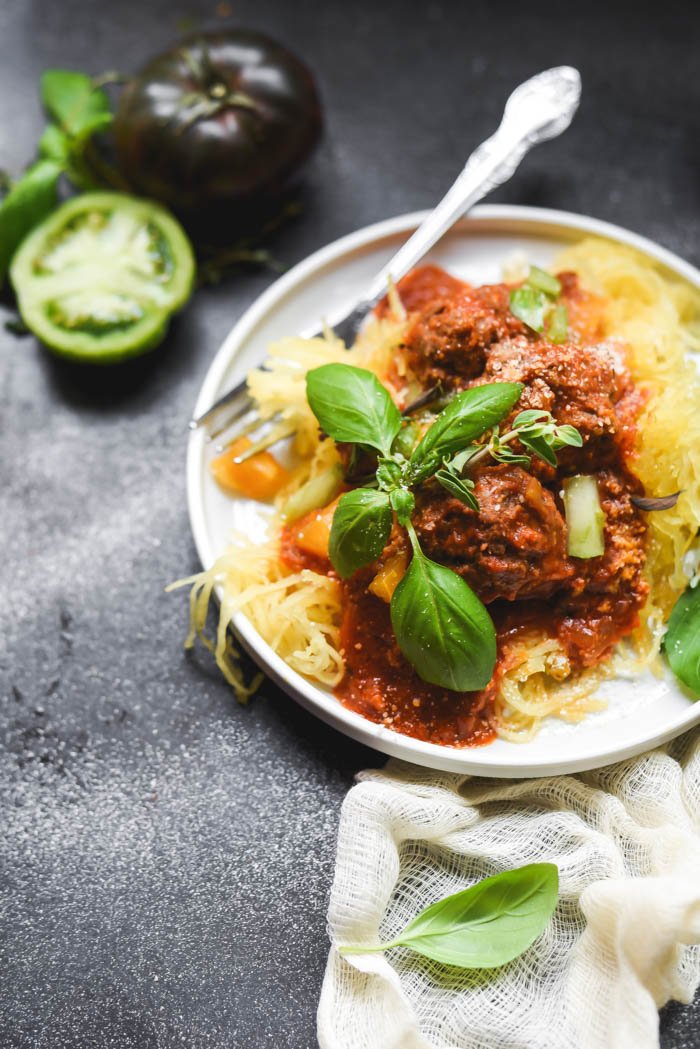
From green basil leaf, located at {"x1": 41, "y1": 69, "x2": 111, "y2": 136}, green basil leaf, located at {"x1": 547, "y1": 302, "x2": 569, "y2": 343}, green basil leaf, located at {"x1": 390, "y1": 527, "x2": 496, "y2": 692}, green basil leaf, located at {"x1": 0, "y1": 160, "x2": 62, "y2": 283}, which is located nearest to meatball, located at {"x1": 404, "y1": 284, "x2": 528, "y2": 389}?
green basil leaf, located at {"x1": 547, "y1": 302, "x2": 569, "y2": 343}

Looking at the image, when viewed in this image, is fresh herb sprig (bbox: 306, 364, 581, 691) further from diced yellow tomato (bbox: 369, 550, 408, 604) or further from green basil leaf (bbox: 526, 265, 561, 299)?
green basil leaf (bbox: 526, 265, 561, 299)

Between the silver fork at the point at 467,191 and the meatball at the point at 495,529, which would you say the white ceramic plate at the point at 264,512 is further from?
the meatball at the point at 495,529

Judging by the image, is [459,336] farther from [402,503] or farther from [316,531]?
[316,531]

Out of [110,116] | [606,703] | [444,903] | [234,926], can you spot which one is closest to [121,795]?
[234,926]

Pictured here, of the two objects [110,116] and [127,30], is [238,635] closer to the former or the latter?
[110,116]

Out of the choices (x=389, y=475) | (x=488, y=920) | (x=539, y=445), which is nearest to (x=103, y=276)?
(x=389, y=475)
